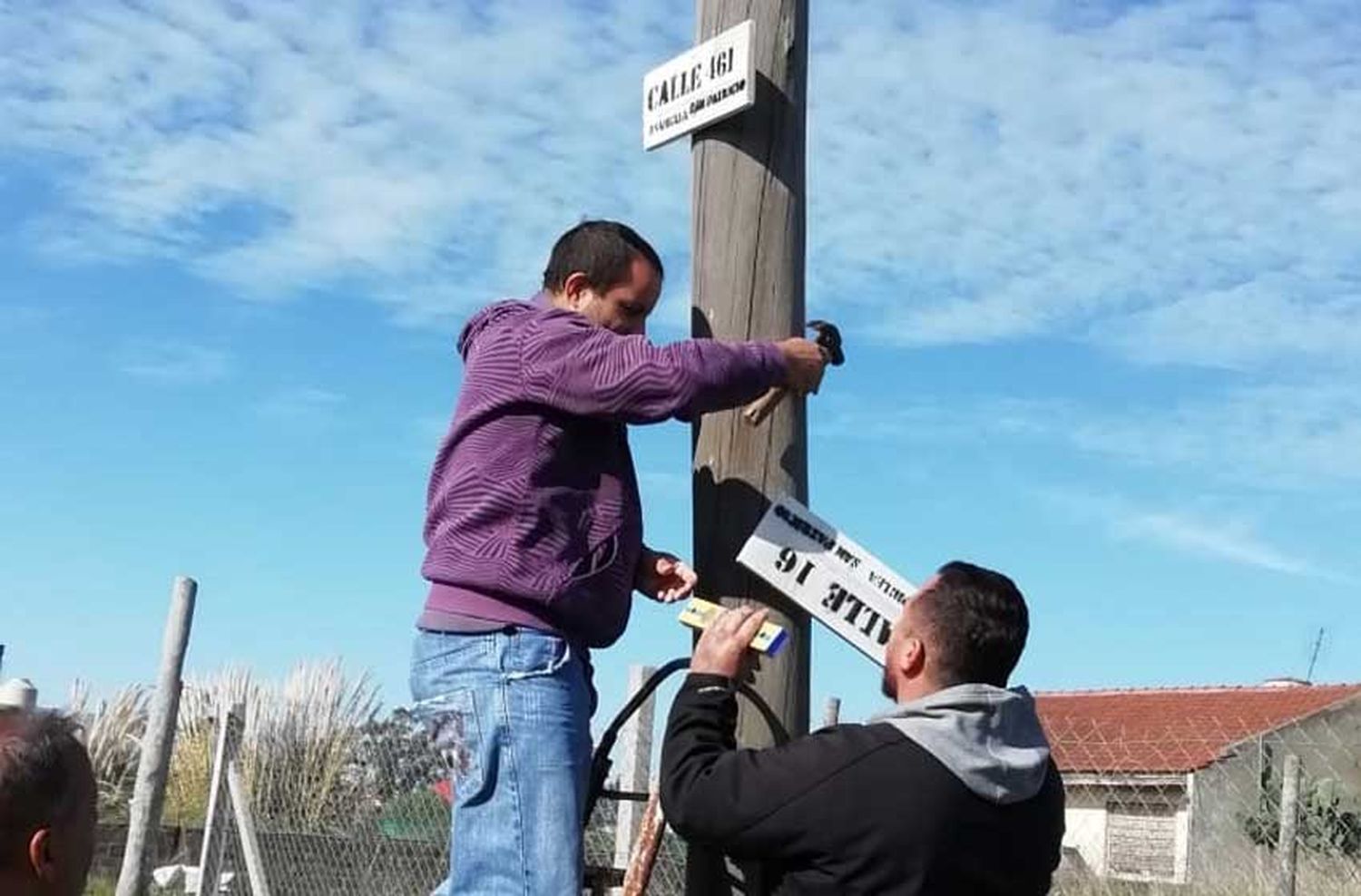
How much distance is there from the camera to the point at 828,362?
367 cm

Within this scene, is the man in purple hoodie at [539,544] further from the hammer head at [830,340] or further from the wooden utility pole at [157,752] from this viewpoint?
the wooden utility pole at [157,752]

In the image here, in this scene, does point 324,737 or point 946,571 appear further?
point 324,737

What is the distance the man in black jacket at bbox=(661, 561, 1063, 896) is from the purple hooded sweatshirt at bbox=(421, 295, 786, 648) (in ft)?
0.96

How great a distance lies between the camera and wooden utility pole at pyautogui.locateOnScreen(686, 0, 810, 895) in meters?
3.64

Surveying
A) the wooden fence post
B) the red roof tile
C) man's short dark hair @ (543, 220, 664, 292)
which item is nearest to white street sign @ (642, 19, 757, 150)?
man's short dark hair @ (543, 220, 664, 292)

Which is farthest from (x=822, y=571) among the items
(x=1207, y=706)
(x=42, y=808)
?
(x=1207, y=706)

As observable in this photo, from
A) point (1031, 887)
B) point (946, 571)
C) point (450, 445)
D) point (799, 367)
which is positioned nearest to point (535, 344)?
point (450, 445)

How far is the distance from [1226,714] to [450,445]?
101 ft

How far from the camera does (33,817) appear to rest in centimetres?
211

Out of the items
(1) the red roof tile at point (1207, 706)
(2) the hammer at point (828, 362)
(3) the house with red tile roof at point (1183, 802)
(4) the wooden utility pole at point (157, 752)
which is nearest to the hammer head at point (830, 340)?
(2) the hammer at point (828, 362)

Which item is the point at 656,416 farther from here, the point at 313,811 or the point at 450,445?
the point at 313,811

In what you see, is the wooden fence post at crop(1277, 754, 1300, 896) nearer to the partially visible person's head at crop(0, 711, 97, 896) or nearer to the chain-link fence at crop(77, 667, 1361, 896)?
the chain-link fence at crop(77, 667, 1361, 896)

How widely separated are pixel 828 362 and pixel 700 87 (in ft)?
2.39

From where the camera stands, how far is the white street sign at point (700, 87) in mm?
3822
